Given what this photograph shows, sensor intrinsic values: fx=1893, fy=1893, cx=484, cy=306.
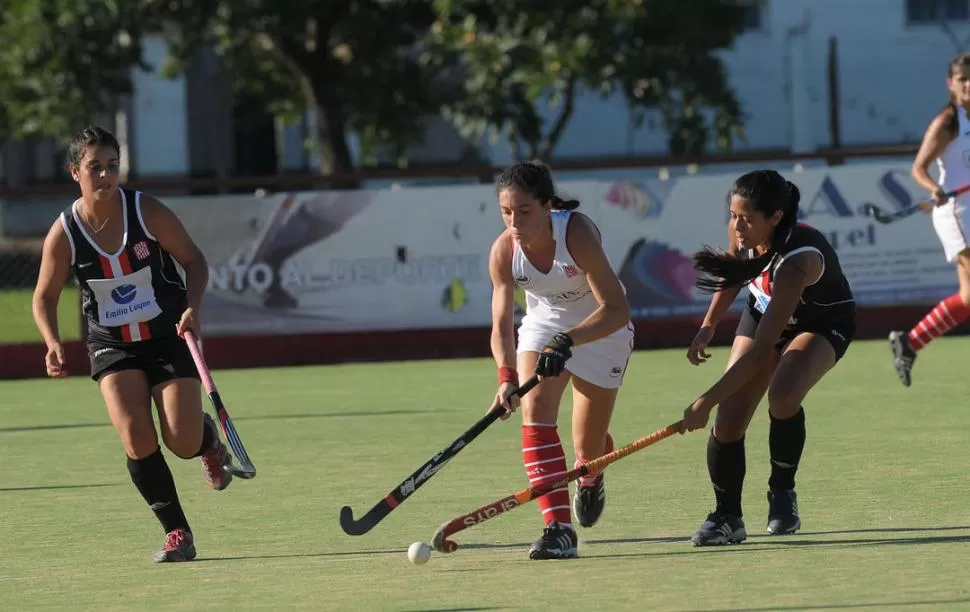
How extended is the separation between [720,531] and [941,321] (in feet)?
14.5

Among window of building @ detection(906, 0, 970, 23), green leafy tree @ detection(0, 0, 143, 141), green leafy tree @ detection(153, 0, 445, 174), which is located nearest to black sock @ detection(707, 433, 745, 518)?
green leafy tree @ detection(0, 0, 143, 141)

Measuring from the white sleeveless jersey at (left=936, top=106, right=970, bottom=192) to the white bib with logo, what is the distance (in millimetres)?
5197

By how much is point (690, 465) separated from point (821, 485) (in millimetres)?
885

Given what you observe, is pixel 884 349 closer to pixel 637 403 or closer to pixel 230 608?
pixel 637 403

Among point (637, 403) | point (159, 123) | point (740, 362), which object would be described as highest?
point (740, 362)

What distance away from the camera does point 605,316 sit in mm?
6246

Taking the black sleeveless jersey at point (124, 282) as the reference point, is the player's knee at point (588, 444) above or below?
below

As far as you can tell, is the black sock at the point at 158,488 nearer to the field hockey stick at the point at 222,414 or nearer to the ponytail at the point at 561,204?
the field hockey stick at the point at 222,414

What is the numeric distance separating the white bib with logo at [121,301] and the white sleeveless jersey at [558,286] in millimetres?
1337

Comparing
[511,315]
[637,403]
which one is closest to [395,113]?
[637,403]

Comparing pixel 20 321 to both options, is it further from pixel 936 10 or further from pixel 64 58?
pixel 936 10

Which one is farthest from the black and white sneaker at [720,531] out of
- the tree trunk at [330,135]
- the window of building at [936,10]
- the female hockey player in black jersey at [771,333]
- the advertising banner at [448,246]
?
the window of building at [936,10]

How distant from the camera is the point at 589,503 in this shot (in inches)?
266

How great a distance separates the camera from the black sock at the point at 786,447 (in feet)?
21.4
